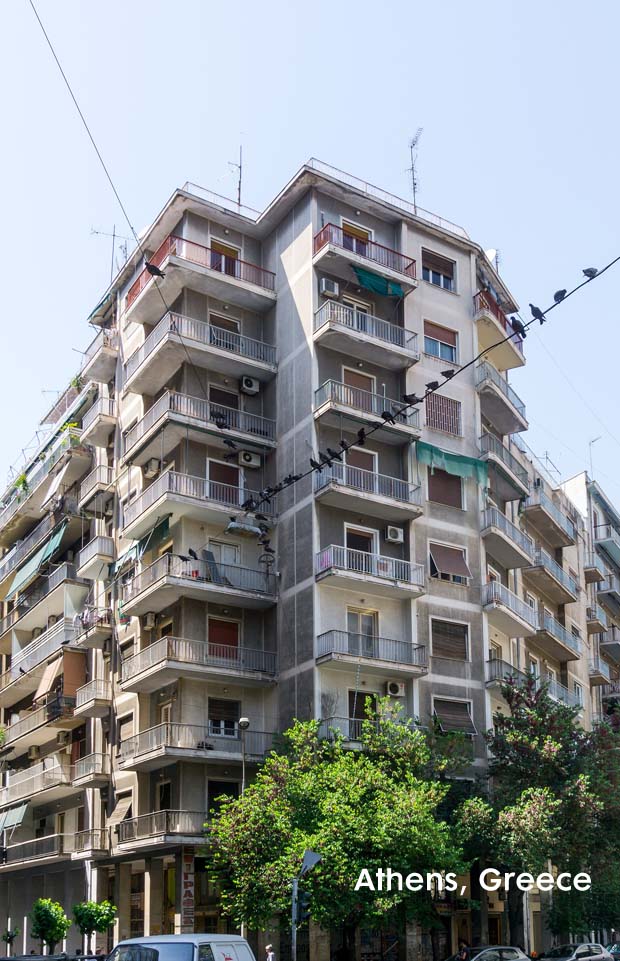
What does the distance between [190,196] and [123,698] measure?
53.1 feet

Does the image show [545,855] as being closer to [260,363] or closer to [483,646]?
[483,646]

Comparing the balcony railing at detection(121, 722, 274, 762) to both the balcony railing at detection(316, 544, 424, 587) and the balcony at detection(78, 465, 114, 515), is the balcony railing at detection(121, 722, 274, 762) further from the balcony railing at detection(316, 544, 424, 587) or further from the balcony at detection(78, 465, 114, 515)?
the balcony at detection(78, 465, 114, 515)

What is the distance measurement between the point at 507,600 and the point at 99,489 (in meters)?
14.8

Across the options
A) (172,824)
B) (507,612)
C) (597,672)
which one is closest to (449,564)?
(507,612)

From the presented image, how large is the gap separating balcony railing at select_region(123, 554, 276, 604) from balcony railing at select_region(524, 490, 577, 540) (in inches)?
554

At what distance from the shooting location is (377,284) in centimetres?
3819

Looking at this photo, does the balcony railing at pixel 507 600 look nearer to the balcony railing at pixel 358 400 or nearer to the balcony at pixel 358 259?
the balcony railing at pixel 358 400

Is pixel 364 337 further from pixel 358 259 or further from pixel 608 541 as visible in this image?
pixel 608 541

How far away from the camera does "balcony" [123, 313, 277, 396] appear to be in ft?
121

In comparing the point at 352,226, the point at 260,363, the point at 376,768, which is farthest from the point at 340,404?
the point at 376,768

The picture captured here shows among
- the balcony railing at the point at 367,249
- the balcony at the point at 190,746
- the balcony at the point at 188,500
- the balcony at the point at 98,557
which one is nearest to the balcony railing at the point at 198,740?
the balcony at the point at 190,746

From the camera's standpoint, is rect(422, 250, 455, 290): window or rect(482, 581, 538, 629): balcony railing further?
rect(422, 250, 455, 290): window

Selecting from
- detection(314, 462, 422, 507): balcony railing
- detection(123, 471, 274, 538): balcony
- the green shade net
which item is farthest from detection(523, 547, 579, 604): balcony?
detection(123, 471, 274, 538): balcony

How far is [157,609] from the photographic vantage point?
36.8m
